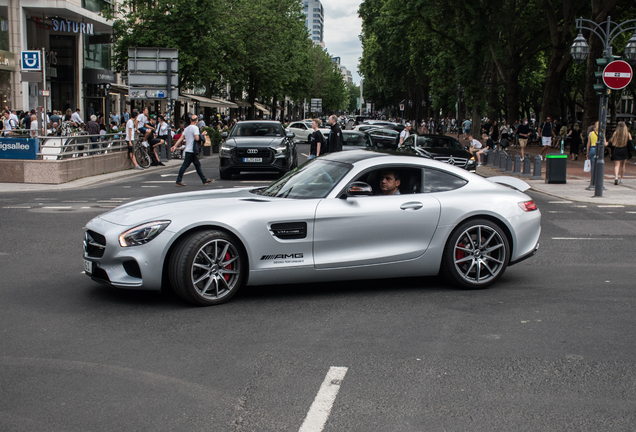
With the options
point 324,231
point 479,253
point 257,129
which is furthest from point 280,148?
point 324,231

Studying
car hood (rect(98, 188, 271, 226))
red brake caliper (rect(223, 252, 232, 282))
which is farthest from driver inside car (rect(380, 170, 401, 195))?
red brake caliper (rect(223, 252, 232, 282))

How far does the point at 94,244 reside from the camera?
6.20 m

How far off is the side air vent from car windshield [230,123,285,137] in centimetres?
1469

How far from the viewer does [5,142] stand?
18828 millimetres

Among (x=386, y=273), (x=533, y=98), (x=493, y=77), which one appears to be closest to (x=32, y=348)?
(x=386, y=273)

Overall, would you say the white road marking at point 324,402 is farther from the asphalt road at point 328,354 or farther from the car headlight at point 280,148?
the car headlight at point 280,148

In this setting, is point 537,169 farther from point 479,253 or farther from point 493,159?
point 479,253

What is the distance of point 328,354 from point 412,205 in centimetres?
225

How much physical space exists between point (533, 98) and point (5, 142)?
228 ft

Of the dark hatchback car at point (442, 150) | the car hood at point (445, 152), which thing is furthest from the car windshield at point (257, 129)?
the car hood at point (445, 152)

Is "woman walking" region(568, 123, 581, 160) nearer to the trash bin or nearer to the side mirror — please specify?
the trash bin

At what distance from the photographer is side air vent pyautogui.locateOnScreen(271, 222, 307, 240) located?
20.4ft

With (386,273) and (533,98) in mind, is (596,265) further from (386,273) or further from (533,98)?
(533,98)

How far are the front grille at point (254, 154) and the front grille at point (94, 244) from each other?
1322 centimetres
